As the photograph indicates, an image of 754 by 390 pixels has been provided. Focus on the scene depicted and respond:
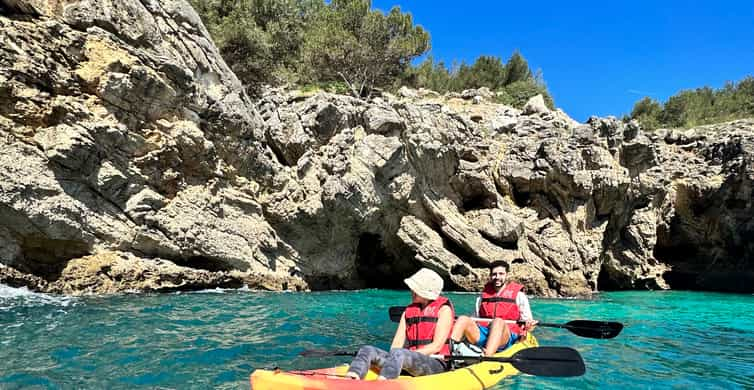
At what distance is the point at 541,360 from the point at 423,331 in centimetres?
146

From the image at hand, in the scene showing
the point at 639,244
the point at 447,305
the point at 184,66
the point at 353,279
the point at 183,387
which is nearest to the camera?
the point at 183,387

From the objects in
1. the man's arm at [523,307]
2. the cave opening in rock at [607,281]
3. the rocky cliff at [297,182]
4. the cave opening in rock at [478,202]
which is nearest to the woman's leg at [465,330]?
the man's arm at [523,307]

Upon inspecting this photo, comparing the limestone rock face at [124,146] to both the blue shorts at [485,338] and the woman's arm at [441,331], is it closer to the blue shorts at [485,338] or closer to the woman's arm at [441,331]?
the blue shorts at [485,338]

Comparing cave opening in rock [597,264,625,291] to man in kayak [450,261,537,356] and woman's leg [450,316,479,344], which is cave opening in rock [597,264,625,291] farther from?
woman's leg [450,316,479,344]

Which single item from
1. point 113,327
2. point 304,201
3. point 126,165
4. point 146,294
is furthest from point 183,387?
point 304,201

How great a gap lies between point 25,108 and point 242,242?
6448 mm

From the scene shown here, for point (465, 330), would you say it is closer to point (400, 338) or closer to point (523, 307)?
point (400, 338)

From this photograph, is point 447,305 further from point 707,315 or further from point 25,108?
point 707,315

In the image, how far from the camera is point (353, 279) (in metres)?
18.4

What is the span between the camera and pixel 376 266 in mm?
19859

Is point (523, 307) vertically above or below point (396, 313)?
above

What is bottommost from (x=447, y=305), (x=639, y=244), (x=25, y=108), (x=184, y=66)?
(x=447, y=305)

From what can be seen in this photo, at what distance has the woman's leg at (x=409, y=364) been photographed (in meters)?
4.28

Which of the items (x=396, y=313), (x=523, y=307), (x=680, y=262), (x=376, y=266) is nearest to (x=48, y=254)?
(x=396, y=313)
